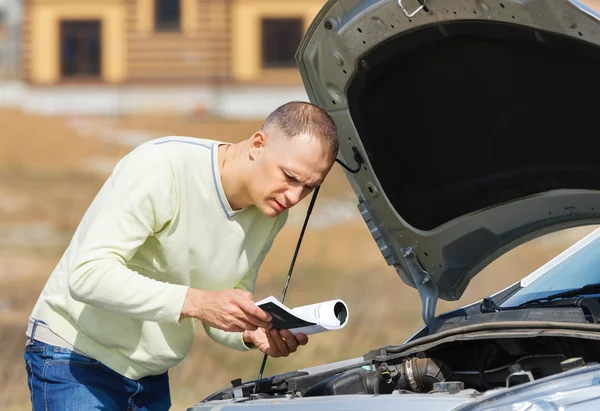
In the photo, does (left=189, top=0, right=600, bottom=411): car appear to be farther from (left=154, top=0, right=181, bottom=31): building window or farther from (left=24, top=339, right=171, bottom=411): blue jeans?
(left=154, top=0, right=181, bottom=31): building window

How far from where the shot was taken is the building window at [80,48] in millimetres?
30531

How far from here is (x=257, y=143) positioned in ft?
10.5

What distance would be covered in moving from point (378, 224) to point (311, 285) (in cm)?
870

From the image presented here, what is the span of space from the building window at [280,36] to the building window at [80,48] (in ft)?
15.1

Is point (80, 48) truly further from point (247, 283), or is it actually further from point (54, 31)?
point (247, 283)

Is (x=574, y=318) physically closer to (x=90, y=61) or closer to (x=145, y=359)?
(x=145, y=359)

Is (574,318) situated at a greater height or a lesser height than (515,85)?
lesser

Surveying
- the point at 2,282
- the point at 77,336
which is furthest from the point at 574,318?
the point at 2,282

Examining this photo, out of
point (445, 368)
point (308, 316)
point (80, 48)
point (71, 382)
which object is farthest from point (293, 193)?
point (80, 48)

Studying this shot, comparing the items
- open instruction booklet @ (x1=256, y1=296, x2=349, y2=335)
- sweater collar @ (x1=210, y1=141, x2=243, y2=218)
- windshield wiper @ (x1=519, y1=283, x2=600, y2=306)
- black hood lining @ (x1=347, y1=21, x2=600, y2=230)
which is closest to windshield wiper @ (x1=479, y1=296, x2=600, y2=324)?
windshield wiper @ (x1=519, y1=283, x2=600, y2=306)

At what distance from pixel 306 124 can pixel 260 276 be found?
9816 mm

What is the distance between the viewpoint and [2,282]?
1308cm

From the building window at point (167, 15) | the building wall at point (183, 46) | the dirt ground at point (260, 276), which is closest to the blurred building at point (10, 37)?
the building wall at point (183, 46)

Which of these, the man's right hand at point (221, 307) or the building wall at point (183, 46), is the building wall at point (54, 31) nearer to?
the building wall at point (183, 46)
